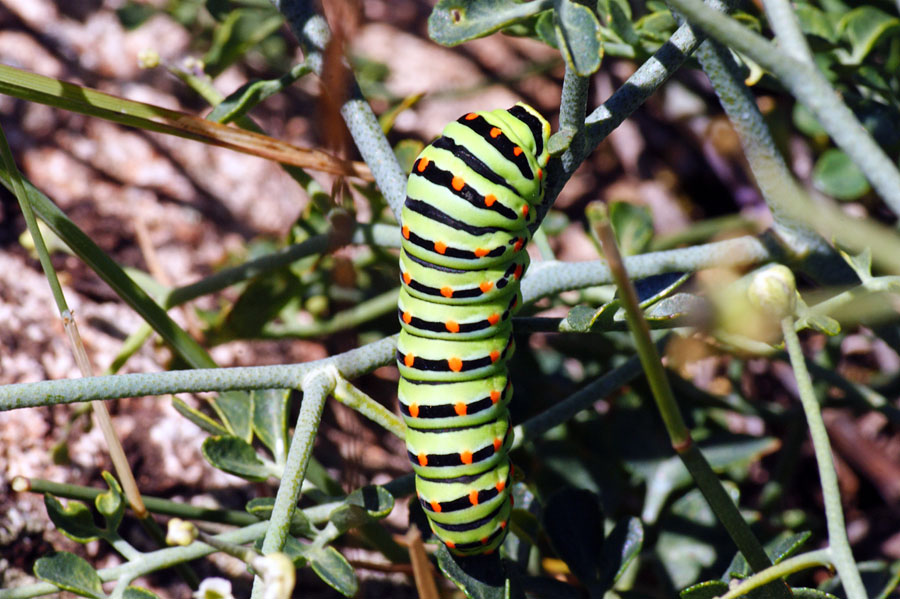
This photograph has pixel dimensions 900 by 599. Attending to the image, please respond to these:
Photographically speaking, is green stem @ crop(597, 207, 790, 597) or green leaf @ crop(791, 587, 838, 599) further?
green leaf @ crop(791, 587, 838, 599)

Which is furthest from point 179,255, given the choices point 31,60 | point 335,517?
point 335,517

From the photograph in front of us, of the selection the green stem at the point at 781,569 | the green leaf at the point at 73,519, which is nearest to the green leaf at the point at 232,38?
the green leaf at the point at 73,519

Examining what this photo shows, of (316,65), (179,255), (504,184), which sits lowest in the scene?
(504,184)

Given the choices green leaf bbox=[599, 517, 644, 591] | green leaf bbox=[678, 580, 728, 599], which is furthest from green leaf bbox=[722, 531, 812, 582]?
green leaf bbox=[599, 517, 644, 591]

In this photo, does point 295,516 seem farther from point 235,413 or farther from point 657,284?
point 657,284

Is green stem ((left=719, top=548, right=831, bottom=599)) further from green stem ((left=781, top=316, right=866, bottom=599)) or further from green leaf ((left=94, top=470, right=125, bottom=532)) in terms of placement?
green leaf ((left=94, top=470, right=125, bottom=532))

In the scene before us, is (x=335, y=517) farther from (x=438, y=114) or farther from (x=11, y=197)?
(x=438, y=114)

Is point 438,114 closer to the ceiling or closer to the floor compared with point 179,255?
closer to the ceiling
